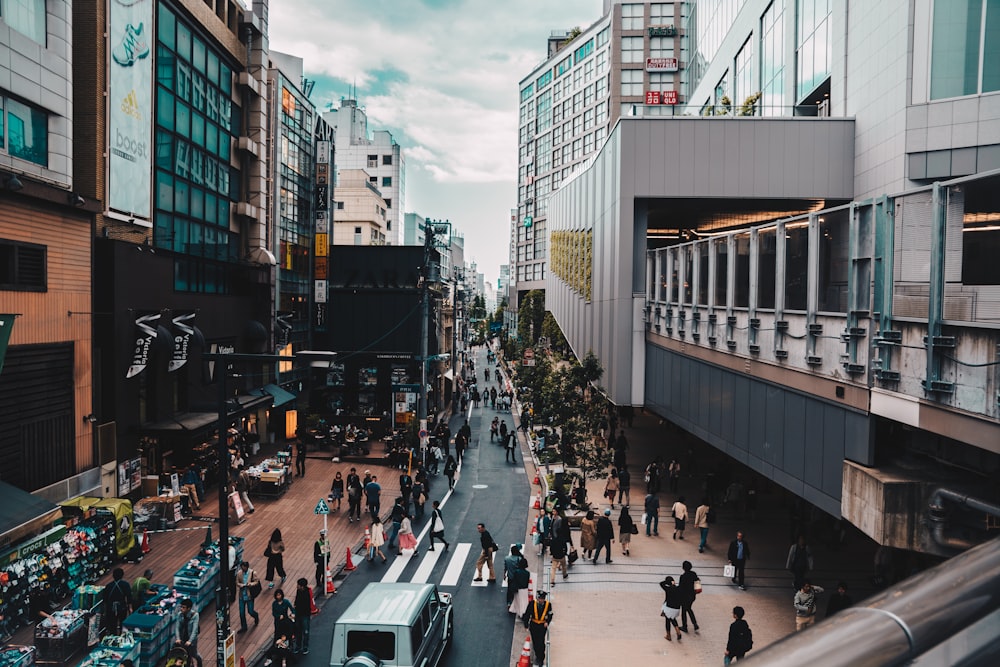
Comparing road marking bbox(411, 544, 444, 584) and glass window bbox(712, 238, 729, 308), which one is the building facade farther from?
road marking bbox(411, 544, 444, 584)

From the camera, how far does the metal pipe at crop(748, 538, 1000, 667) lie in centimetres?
119

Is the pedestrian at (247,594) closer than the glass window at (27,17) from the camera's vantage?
Yes

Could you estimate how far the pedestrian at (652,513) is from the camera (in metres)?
21.6

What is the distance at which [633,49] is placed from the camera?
260ft

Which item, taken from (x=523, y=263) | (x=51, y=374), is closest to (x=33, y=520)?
(x=51, y=374)

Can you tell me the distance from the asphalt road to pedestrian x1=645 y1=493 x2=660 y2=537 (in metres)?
→ 3.95

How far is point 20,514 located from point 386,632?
1077cm

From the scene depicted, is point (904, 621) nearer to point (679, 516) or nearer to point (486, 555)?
point (486, 555)

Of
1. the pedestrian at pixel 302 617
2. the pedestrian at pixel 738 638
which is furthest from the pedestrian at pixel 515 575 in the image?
the pedestrian at pixel 738 638

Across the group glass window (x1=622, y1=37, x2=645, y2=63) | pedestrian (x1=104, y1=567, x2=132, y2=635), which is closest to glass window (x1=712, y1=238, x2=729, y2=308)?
pedestrian (x1=104, y1=567, x2=132, y2=635)

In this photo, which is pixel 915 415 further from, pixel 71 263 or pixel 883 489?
pixel 71 263

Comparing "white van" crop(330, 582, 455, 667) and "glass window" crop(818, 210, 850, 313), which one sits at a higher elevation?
"glass window" crop(818, 210, 850, 313)

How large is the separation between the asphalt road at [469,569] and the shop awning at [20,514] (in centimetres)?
715

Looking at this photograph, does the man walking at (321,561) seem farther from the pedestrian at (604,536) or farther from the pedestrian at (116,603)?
the pedestrian at (604,536)
